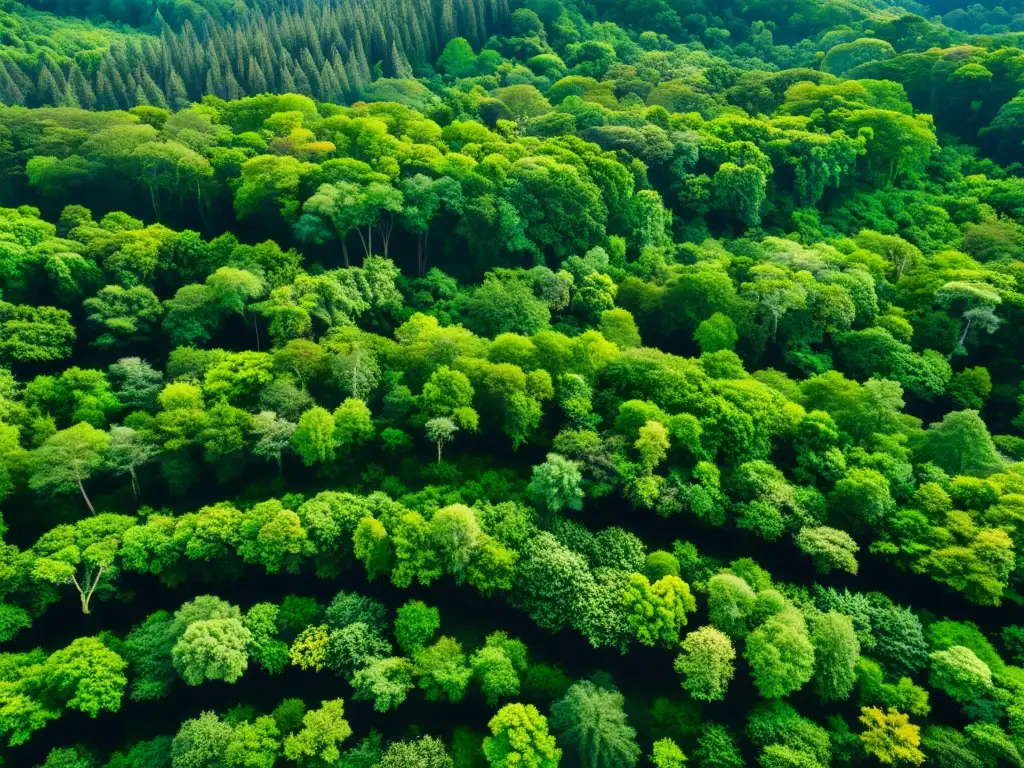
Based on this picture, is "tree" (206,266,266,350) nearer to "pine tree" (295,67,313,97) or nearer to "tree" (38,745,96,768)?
"tree" (38,745,96,768)

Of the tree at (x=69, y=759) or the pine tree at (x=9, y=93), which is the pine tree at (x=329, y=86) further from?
the tree at (x=69, y=759)

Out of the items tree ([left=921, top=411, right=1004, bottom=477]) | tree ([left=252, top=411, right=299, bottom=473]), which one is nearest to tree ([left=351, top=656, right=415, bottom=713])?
tree ([left=252, top=411, right=299, bottom=473])

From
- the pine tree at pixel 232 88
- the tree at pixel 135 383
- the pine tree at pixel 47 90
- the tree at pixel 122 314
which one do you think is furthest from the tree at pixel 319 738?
the pine tree at pixel 47 90

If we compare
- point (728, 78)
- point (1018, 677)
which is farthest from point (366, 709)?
point (728, 78)

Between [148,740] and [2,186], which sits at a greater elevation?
[2,186]

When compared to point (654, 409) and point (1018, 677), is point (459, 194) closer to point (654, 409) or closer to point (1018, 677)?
point (654, 409)

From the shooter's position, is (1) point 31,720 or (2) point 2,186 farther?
(2) point 2,186

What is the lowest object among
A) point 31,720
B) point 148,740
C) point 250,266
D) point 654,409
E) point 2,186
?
point 148,740
